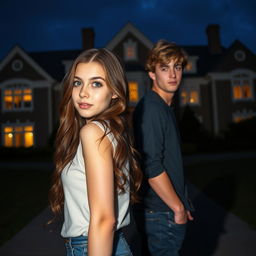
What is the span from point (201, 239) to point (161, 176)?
2.88 meters

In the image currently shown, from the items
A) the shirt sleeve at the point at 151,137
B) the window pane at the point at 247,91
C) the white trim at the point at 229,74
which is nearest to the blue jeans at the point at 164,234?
the shirt sleeve at the point at 151,137

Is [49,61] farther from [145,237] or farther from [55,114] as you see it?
[145,237]

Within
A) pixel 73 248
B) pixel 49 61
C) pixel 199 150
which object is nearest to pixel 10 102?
pixel 49 61

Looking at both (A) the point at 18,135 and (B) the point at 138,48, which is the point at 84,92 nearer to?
(B) the point at 138,48

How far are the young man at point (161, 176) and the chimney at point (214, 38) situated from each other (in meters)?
28.2

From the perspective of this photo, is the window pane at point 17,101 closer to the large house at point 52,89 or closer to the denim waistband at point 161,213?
the large house at point 52,89

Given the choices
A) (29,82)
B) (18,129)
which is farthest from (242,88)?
(18,129)

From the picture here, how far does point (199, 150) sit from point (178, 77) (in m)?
18.8

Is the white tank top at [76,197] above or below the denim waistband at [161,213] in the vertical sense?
above

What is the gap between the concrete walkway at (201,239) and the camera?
4.08 m

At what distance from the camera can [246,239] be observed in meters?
4.40

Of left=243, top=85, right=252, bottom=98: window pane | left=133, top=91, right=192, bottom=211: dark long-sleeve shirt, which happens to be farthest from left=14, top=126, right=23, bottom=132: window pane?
left=133, top=91, right=192, bottom=211: dark long-sleeve shirt

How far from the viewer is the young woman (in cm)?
135

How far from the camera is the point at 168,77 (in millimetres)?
2646
